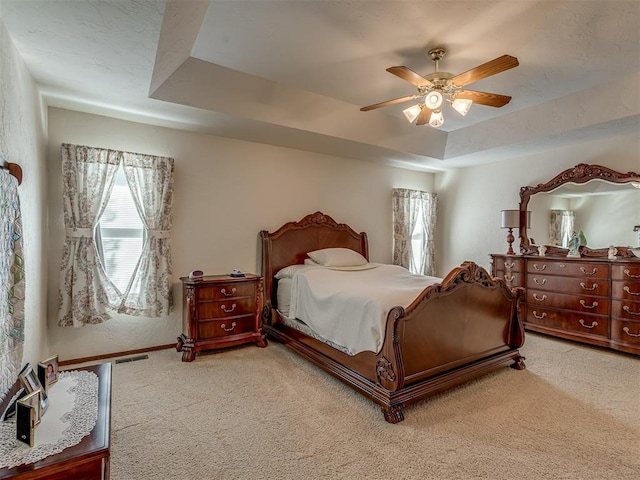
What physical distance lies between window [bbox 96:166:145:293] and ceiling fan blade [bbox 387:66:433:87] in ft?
9.60


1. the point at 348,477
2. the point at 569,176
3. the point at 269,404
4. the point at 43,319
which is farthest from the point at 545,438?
the point at 43,319

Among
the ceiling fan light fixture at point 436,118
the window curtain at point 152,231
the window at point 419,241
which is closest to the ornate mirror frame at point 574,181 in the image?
the window at point 419,241

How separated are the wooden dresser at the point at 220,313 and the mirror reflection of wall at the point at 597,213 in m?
4.01

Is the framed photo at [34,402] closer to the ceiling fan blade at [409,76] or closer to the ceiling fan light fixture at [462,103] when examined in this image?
the ceiling fan blade at [409,76]

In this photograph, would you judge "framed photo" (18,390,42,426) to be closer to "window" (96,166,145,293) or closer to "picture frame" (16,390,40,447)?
"picture frame" (16,390,40,447)

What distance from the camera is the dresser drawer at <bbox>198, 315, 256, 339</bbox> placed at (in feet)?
11.7

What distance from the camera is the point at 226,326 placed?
3.67 meters

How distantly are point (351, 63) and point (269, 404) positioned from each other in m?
2.95

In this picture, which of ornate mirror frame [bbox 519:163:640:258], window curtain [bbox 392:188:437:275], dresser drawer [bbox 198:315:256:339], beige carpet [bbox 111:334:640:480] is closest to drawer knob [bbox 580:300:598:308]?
ornate mirror frame [bbox 519:163:640:258]

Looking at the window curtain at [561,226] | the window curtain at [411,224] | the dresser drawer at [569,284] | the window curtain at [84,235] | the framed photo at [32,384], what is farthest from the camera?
the window curtain at [411,224]

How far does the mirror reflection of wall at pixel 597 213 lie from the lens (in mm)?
3932

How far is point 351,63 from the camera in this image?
302 centimetres

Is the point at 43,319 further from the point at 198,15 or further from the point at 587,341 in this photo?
the point at 587,341

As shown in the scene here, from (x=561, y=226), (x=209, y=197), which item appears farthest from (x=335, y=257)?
(x=561, y=226)
